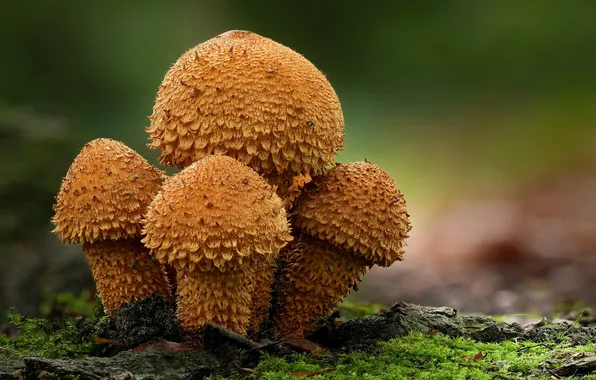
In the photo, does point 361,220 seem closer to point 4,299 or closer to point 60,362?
point 60,362

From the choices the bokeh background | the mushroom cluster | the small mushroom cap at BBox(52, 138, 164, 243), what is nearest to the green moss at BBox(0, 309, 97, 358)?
the mushroom cluster

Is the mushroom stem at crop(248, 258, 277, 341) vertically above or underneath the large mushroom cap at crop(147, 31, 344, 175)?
A: underneath

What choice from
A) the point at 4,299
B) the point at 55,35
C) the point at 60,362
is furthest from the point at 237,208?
the point at 55,35

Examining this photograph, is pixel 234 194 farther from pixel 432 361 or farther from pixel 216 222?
pixel 432 361

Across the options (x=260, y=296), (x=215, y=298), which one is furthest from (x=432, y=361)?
(x=215, y=298)

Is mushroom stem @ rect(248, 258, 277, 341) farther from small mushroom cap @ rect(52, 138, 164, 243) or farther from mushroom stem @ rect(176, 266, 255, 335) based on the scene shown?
small mushroom cap @ rect(52, 138, 164, 243)

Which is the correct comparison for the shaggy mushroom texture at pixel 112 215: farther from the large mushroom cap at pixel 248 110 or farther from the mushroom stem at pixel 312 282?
the mushroom stem at pixel 312 282
